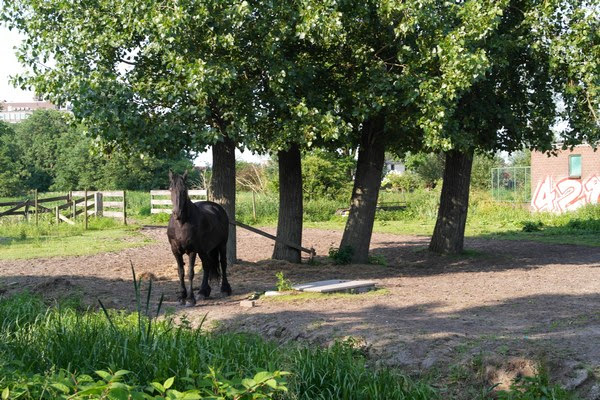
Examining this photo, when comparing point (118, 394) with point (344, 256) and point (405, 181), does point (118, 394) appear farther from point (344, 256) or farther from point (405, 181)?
point (405, 181)

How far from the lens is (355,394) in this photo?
6328 millimetres

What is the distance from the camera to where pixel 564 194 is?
124 ft

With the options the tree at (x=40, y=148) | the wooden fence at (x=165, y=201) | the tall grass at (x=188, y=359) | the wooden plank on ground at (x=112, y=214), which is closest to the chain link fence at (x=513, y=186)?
the wooden fence at (x=165, y=201)

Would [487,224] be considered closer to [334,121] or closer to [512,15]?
[512,15]

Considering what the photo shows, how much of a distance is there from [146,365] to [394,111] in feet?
31.1

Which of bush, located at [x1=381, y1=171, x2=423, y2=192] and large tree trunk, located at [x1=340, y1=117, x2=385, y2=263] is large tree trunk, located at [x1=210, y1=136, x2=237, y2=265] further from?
bush, located at [x1=381, y1=171, x2=423, y2=192]

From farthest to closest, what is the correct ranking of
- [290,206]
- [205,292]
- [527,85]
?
1. [290,206]
2. [527,85]
3. [205,292]

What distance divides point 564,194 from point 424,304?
29832mm

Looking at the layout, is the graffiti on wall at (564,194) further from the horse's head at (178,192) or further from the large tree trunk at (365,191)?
the horse's head at (178,192)

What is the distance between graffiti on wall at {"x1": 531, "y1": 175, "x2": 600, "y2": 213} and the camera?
3647 cm

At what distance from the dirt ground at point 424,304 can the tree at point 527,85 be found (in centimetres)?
282

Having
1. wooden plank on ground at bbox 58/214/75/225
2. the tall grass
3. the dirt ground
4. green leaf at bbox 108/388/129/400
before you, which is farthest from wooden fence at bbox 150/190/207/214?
green leaf at bbox 108/388/129/400

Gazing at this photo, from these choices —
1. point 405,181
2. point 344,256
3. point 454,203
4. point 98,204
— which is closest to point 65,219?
point 98,204

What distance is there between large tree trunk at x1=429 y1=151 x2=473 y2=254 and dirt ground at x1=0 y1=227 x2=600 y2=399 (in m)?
0.60
